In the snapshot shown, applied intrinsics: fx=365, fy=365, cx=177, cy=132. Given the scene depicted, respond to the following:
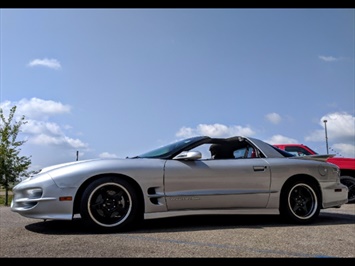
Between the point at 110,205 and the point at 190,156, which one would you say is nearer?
the point at 110,205

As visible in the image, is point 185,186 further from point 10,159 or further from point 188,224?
point 10,159

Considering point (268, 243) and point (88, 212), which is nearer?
point (268, 243)

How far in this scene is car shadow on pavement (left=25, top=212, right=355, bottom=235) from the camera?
4289mm

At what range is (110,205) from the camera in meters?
4.32

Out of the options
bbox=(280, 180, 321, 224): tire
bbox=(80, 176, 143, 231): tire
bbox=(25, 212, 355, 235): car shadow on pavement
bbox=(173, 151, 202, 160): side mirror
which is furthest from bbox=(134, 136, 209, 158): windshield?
bbox=(280, 180, 321, 224): tire

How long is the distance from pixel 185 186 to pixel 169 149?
674 millimetres

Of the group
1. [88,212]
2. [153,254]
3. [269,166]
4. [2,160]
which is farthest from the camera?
[2,160]

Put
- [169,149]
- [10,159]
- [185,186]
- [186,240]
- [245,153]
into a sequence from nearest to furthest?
[186,240]
[185,186]
[169,149]
[245,153]
[10,159]

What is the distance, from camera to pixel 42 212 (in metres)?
4.20

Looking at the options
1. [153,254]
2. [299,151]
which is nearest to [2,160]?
[299,151]

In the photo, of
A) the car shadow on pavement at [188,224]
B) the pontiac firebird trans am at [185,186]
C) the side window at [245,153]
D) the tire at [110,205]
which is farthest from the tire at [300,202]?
the tire at [110,205]

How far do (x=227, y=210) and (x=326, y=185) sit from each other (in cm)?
171

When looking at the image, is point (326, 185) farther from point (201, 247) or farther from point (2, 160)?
point (2, 160)

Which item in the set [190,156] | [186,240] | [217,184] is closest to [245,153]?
[217,184]
